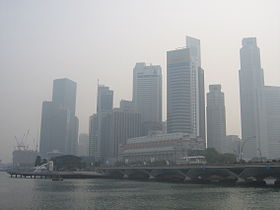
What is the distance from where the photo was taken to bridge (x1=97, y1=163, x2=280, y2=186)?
11075cm

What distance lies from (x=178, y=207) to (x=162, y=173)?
9676 centimetres

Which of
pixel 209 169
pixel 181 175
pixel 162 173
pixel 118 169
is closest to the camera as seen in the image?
pixel 209 169

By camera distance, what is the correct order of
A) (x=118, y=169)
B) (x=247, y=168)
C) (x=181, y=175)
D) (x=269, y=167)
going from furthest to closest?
(x=118, y=169)
(x=181, y=175)
(x=247, y=168)
(x=269, y=167)

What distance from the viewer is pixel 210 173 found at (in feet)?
436

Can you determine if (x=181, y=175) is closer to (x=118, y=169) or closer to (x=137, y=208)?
(x=118, y=169)

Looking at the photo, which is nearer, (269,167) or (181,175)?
(269,167)

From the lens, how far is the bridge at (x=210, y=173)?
4360 inches

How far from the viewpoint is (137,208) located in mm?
54875

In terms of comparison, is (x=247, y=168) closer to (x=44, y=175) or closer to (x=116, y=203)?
(x=116, y=203)

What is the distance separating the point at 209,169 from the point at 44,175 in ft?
320

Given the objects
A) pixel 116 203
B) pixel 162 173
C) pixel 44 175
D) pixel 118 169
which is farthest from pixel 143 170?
pixel 116 203

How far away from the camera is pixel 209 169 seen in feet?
408

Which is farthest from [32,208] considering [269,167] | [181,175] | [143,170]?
[143,170]

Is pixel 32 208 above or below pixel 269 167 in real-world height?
below
